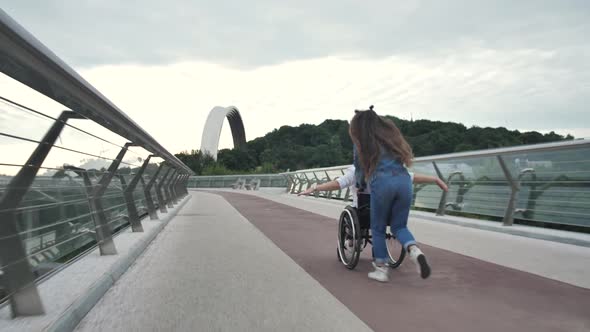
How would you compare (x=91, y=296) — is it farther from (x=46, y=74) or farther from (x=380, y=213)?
(x=380, y=213)

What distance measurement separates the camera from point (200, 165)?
9406 cm

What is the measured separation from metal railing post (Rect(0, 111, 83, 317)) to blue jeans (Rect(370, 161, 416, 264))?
9.41 ft

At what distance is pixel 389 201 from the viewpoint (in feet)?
16.9

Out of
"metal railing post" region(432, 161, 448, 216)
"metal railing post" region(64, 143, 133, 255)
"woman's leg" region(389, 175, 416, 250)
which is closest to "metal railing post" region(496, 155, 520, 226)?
"metal railing post" region(432, 161, 448, 216)

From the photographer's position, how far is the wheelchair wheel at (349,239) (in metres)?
5.56

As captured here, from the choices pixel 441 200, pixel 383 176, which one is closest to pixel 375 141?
pixel 383 176

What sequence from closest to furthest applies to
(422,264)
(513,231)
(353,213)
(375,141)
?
(422,264) < (375,141) < (353,213) < (513,231)

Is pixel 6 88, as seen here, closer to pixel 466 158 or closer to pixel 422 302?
pixel 422 302

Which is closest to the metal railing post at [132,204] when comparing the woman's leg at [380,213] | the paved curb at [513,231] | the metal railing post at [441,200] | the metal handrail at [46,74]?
the metal handrail at [46,74]

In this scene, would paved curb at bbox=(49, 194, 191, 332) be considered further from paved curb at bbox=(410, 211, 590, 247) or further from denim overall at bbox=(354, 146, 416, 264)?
paved curb at bbox=(410, 211, 590, 247)

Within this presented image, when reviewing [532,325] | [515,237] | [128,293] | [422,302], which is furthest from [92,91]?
[515,237]

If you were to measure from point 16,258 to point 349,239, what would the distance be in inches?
133

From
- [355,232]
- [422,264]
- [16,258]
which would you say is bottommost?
[422,264]

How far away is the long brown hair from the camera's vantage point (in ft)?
17.1
